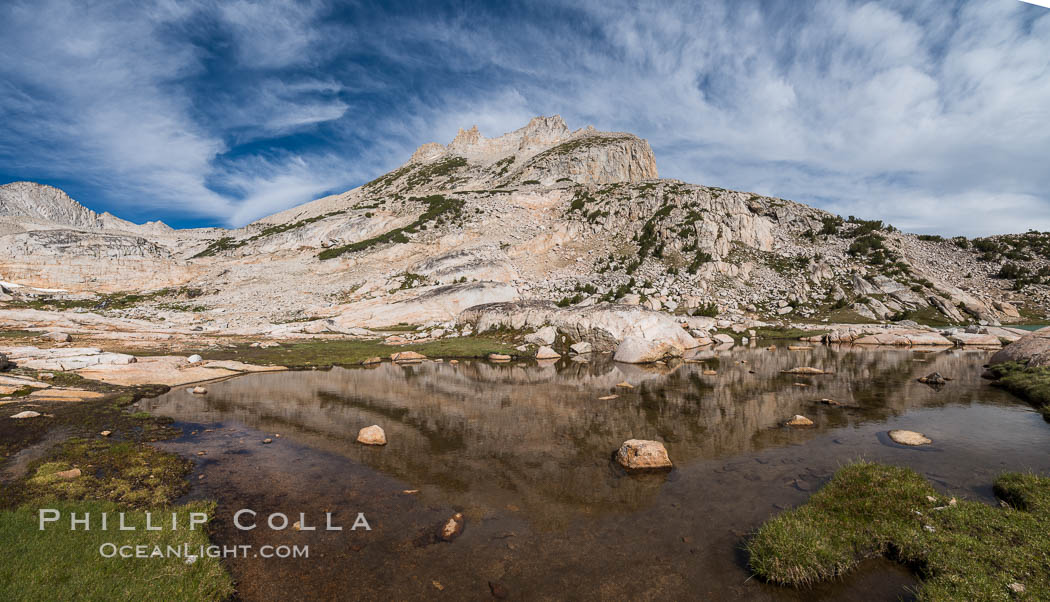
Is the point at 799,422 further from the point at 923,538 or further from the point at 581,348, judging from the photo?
the point at 581,348

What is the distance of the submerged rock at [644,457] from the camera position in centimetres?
1355

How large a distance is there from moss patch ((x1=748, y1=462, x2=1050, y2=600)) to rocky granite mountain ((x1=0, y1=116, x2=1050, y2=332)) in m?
54.8

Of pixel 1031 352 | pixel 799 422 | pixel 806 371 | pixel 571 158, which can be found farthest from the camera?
pixel 571 158

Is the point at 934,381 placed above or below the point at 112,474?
above

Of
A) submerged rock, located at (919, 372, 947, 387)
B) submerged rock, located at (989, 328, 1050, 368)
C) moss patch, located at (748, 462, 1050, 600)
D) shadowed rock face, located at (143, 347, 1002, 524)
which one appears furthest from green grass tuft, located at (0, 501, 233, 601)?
submerged rock, located at (989, 328, 1050, 368)

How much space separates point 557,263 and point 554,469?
3078 inches

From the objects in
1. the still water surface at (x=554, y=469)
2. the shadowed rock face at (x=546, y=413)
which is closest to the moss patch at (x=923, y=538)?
the still water surface at (x=554, y=469)

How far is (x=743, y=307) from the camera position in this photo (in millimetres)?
73000

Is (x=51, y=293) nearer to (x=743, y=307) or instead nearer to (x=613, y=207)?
(x=613, y=207)

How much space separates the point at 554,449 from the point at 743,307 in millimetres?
69673

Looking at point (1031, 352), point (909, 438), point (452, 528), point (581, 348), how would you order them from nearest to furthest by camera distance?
point (452, 528) → point (909, 438) → point (1031, 352) → point (581, 348)

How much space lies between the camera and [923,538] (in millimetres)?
8398

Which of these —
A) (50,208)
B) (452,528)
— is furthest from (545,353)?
(50,208)

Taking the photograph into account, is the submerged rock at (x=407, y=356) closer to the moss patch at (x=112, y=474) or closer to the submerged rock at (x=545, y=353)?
the submerged rock at (x=545, y=353)
